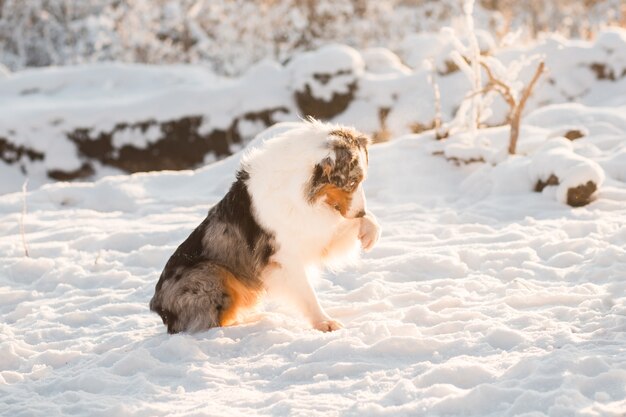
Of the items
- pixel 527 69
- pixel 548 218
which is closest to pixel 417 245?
pixel 548 218

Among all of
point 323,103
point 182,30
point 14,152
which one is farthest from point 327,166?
point 182,30

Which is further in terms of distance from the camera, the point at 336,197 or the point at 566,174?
the point at 566,174

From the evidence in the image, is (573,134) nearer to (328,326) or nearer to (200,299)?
(328,326)

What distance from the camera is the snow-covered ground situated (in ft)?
10.3

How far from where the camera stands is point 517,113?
25.2ft

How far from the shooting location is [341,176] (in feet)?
13.5

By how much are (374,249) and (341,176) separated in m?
1.94

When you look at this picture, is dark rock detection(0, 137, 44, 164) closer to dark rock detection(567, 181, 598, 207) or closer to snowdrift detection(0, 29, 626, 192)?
snowdrift detection(0, 29, 626, 192)

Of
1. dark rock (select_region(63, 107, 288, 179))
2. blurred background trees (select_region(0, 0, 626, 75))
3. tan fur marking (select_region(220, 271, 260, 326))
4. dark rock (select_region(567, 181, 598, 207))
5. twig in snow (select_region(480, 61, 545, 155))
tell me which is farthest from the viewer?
blurred background trees (select_region(0, 0, 626, 75))

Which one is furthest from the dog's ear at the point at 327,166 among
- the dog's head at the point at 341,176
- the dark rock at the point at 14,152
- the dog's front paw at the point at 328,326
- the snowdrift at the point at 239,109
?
the dark rock at the point at 14,152

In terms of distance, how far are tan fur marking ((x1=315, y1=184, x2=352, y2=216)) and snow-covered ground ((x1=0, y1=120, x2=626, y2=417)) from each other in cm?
70

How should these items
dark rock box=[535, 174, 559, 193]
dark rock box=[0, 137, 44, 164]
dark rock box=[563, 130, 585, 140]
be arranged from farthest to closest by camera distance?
dark rock box=[0, 137, 44, 164] < dark rock box=[563, 130, 585, 140] < dark rock box=[535, 174, 559, 193]

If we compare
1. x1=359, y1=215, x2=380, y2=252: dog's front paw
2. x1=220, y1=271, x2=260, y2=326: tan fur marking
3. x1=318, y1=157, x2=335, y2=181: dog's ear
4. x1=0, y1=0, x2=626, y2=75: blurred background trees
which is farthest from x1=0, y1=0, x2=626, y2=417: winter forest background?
x1=0, y1=0, x2=626, y2=75: blurred background trees

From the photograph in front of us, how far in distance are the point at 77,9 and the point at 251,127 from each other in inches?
437
